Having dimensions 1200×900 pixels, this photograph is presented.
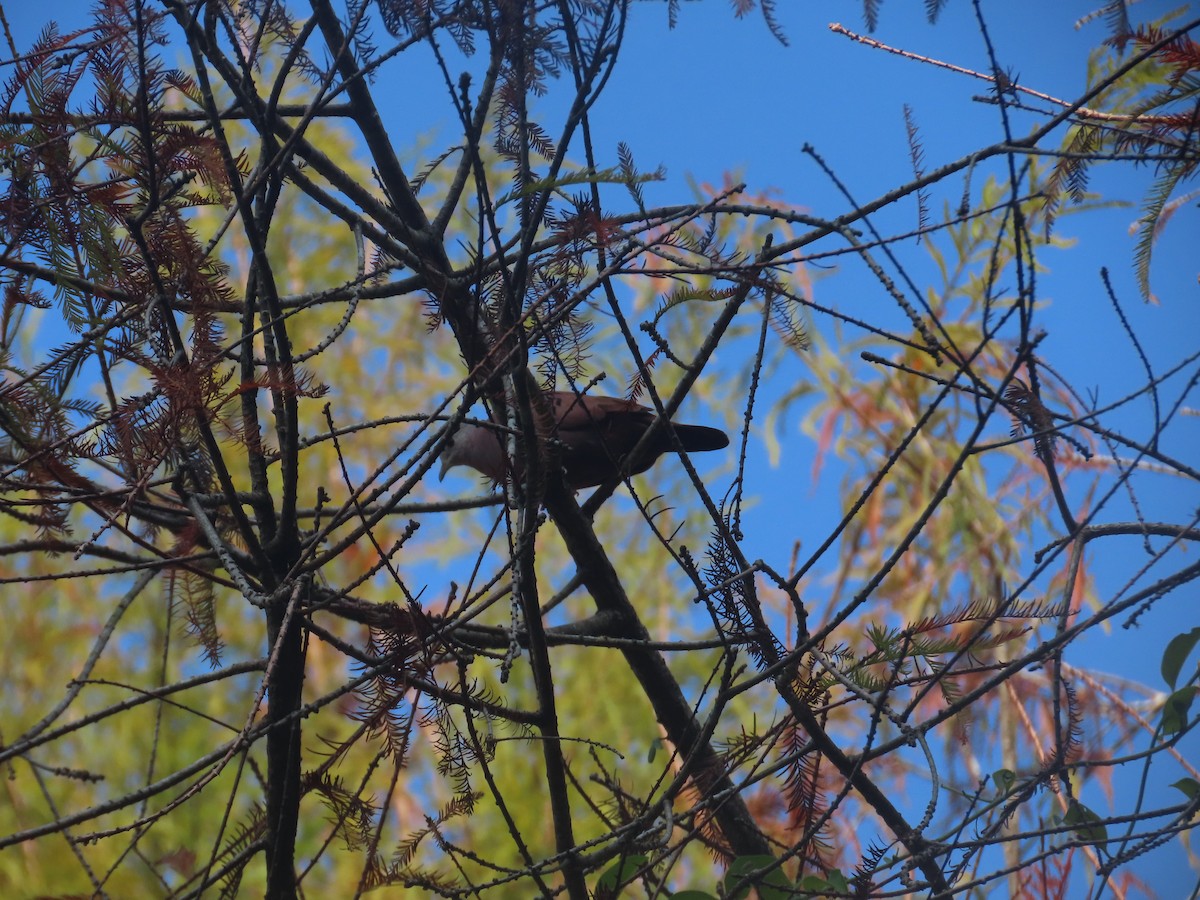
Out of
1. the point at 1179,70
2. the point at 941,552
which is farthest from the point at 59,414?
the point at 941,552

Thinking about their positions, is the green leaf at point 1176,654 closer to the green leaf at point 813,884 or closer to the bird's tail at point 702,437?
the green leaf at point 813,884

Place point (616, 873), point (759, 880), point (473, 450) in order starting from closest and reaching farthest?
1. point (759, 880)
2. point (616, 873)
3. point (473, 450)

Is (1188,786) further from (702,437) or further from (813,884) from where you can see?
(702,437)

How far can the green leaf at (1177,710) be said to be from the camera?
1.22 metres

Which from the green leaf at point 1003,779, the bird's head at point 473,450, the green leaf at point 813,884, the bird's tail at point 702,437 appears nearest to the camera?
the green leaf at point 813,884

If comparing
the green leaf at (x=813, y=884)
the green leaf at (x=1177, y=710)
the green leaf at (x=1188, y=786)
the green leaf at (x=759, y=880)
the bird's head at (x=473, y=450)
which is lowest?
the green leaf at (x=1188, y=786)

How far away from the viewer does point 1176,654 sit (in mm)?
1244

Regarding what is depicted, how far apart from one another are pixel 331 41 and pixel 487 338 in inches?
17.6

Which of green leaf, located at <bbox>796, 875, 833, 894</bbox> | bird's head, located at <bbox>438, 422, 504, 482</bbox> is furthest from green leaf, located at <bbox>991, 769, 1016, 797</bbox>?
bird's head, located at <bbox>438, 422, 504, 482</bbox>

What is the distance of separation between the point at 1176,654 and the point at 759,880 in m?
0.59

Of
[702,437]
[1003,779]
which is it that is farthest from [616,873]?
[702,437]

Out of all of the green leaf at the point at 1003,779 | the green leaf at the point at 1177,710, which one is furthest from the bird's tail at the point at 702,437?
the green leaf at the point at 1177,710

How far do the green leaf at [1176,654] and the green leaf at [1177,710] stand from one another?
0.9 inches

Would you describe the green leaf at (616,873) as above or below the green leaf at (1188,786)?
above
